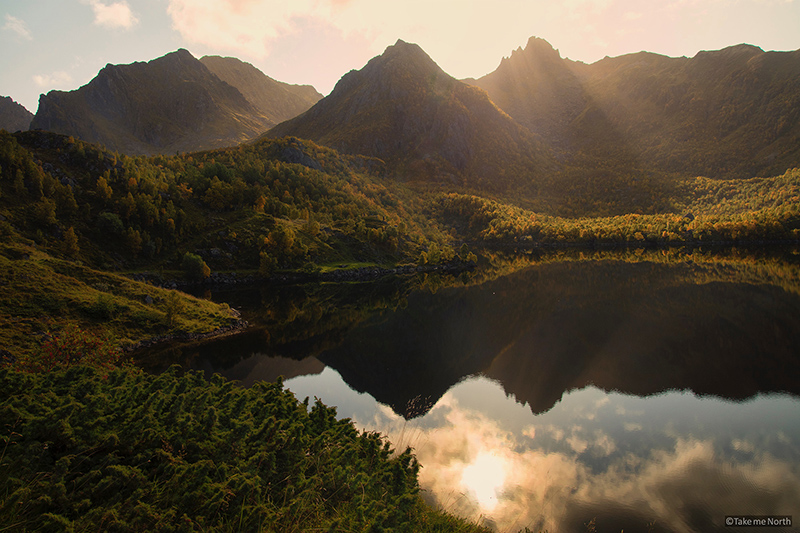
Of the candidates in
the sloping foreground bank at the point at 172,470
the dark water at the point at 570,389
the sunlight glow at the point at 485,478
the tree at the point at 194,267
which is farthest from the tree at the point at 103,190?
the sunlight glow at the point at 485,478

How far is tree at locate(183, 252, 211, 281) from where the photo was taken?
78.8 meters

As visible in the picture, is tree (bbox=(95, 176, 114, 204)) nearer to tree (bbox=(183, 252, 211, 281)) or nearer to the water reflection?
tree (bbox=(183, 252, 211, 281))

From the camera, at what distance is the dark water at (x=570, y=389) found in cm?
1833

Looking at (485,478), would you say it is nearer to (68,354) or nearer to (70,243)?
(68,354)

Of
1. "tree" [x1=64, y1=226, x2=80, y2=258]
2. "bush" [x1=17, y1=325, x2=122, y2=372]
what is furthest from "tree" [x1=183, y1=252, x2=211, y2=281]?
"bush" [x1=17, y1=325, x2=122, y2=372]

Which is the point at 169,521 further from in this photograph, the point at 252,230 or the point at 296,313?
the point at 252,230

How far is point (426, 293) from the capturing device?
79062 mm

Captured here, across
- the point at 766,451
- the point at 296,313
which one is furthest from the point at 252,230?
the point at 766,451

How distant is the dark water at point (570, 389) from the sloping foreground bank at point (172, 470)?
732cm

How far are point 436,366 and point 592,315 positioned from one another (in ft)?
97.8

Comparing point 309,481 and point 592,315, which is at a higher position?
point 309,481

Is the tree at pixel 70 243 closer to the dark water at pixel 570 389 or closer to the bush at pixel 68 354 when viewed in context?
the dark water at pixel 570 389

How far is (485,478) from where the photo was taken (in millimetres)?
20078

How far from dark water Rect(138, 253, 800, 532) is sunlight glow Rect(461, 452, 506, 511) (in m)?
0.11
